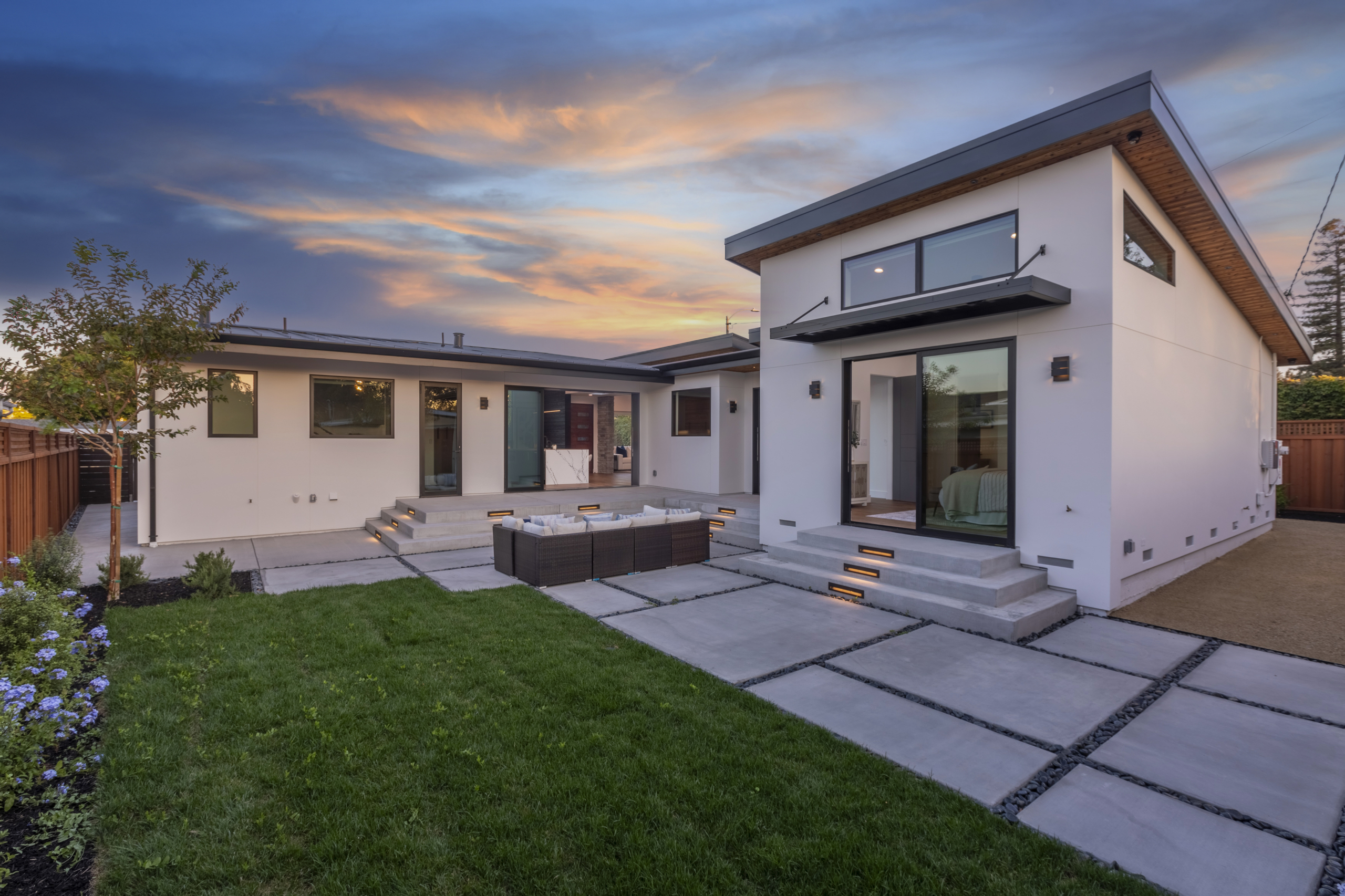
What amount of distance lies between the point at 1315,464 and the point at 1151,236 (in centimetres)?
1085

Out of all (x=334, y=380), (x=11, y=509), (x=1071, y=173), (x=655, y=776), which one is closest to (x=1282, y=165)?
(x=1071, y=173)

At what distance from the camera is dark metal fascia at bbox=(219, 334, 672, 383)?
8180 millimetres

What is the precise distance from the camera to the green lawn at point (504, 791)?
76.1 inches

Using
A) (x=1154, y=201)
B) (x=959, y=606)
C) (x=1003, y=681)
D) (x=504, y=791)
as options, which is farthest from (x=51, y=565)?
(x=1154, y=201)

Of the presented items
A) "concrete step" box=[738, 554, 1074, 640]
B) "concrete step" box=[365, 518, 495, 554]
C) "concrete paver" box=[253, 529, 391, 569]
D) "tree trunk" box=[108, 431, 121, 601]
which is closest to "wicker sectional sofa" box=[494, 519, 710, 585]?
"concrete step" box=[365, 518, 495, 554]

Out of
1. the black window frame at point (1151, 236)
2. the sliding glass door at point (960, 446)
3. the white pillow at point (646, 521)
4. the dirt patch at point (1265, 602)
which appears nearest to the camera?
the dirt patch at point (1265, 602)

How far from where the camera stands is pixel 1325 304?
2297 centimetres

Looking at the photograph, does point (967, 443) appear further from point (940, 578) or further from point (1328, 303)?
point (1328, 303)

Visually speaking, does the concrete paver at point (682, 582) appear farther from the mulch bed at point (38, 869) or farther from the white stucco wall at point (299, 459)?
the white stucco wall at point (299, 459)

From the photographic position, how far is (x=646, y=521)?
22.5ft

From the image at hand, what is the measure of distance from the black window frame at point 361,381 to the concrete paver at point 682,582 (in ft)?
19.4

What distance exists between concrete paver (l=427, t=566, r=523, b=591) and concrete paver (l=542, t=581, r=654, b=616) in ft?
1.86

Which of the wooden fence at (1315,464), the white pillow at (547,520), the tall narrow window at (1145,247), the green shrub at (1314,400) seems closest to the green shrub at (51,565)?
the white pillow at (547,520)

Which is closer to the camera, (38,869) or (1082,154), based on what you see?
(38,869)
